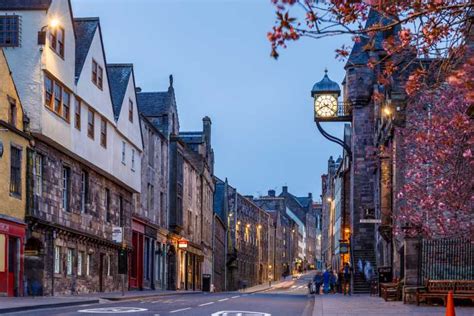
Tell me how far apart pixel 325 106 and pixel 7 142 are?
1218 inches

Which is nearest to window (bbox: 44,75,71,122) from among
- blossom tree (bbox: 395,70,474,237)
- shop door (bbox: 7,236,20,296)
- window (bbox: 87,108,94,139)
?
window (bbox: 87,108,94,139)

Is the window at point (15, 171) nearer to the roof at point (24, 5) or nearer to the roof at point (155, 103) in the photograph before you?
the roof at point (24, 5)

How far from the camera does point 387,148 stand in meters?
45.2

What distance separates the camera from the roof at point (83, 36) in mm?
40406

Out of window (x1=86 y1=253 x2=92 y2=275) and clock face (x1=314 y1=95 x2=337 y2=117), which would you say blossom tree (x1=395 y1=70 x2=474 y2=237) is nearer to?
window (x1=86 y1=253 x2=92 y2=275)

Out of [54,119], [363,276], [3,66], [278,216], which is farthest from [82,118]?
[278,216]

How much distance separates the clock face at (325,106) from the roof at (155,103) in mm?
10072

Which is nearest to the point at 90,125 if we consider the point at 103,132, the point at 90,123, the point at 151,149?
the point at 90,123

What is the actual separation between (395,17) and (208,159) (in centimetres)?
7338

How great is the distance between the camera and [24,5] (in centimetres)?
3503

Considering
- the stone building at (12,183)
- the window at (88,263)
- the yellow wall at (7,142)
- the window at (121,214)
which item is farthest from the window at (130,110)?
the yellow wall at (7,142)

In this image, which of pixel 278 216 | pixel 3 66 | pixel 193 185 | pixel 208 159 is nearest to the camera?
pixel 3 66

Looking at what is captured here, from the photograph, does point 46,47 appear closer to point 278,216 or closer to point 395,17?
point 395,17

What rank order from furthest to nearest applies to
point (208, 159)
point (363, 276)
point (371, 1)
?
1. point (208, 159)
2. point (363, 276)
3. point (371, 1)
